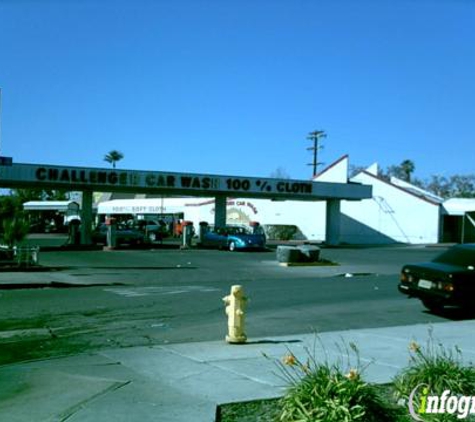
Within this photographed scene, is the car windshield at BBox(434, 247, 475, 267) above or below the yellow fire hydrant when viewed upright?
above

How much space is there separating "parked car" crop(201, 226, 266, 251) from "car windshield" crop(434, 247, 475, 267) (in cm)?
2584

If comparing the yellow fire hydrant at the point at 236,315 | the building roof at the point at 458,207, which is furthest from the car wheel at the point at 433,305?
the building roof at the point at 458,207

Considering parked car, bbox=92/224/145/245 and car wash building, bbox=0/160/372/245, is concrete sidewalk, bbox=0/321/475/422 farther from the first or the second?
parked car, bbox=92/224/145/245

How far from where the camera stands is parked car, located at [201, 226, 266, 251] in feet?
132

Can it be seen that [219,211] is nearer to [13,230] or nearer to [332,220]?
[332,220]

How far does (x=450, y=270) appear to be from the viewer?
13328 mm

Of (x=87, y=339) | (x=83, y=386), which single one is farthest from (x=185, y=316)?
(x=83, y=386)

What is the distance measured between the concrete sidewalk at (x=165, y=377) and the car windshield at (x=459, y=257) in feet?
11.9

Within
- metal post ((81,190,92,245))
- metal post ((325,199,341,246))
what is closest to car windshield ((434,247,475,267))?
metal post ((81,190,92,245))

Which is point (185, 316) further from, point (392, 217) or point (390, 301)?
point (392, 217)

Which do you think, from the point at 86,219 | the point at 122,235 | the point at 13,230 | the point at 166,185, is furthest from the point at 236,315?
the point at 122,235

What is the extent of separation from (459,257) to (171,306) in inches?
242

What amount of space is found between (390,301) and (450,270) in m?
3.11

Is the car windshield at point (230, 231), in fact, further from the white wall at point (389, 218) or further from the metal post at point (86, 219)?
the white wall at point (389, 218)
